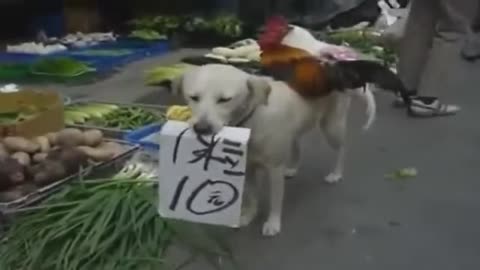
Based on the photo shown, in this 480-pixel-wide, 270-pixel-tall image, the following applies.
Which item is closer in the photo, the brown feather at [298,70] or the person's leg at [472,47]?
the brown feather at [298,70]

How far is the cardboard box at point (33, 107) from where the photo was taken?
2.70m

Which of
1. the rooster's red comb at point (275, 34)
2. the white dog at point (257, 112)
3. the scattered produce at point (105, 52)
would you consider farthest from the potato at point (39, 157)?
→ the scattered produce at point (105, 52)

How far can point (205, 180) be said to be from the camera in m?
2.01

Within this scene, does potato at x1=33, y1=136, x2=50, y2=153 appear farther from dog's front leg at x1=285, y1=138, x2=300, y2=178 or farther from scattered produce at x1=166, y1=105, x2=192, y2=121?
dog's front leg at x1=285, y1=138, x2=300, y2=178

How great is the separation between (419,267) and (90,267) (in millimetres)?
839

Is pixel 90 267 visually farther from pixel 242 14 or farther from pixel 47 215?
pixel 242 14

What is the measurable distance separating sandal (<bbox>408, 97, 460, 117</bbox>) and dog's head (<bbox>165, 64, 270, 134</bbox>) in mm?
1848

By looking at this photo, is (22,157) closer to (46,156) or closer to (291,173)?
(46,156)

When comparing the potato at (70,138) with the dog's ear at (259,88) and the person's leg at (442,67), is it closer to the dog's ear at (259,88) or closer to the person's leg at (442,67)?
the dog's ear at (259,88)

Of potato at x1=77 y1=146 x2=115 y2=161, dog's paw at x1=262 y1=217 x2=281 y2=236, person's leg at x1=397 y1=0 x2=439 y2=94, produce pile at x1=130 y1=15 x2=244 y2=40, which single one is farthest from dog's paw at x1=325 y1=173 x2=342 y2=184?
produce pile at x1=130 y1=15 x2=244 y2=40

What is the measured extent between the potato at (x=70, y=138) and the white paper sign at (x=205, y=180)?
0.65 meters

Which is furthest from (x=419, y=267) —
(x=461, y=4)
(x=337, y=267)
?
(x=461, y=4)

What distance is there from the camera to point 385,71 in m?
2.79

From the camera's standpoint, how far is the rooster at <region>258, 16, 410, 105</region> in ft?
8.32
